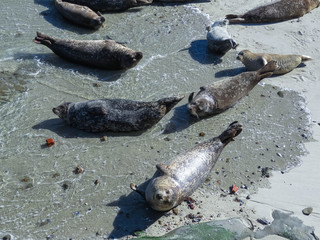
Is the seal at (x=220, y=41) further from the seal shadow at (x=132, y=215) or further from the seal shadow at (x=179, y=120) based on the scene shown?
the seal shadow at (x=132, y=215)

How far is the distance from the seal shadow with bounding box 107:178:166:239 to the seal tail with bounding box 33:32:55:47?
3.60 metres

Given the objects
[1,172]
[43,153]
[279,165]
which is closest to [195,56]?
[279,165]

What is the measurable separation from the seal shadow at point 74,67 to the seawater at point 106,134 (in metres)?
0.02

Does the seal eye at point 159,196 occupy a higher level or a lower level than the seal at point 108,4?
higher

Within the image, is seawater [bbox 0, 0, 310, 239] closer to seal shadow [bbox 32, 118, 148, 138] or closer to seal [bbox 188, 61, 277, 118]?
seal shadow [bbox 32, 118, 148, 138]

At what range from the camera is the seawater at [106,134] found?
4.73 m

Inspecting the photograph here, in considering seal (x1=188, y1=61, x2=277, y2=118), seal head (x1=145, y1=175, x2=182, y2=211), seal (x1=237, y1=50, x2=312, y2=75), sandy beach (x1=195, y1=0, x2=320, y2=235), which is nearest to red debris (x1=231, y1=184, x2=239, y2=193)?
sandy beach (x1=195, y1=0, x2=320, y2=235)

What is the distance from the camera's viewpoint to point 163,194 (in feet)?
14.5

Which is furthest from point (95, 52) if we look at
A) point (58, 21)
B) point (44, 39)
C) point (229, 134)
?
point (229, 134)

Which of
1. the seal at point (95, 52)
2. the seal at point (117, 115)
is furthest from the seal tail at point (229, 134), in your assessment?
the seal at point (95, 52)

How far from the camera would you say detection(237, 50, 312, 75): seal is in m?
7.21

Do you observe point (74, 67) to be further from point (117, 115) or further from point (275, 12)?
point (275, 12)

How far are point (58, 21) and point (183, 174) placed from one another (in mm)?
5102

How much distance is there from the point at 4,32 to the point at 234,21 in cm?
443
